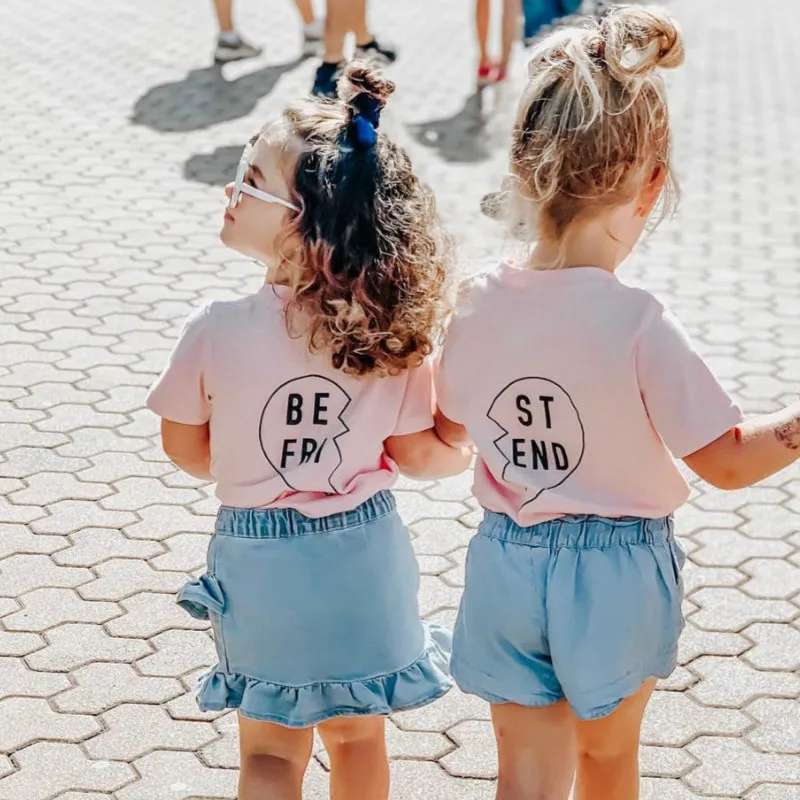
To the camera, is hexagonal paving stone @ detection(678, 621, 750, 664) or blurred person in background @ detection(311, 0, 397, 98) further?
blurred person in background @ detection(311, 0, 397, 98)

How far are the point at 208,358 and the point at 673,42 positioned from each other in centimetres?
86

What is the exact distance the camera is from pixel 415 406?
233cm

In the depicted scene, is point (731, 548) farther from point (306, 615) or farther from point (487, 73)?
point (487, 73)

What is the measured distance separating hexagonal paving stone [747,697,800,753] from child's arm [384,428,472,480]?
1.20 metres

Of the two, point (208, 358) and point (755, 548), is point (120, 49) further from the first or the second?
point (208, 358)

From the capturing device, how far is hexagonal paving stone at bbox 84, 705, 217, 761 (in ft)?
9.92

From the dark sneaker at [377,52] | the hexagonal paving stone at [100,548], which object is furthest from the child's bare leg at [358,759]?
the dark sneaker at [377,52]

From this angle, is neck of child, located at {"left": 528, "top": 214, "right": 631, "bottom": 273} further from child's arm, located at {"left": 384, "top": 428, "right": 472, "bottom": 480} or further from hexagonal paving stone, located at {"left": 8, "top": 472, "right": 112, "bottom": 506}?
hexagonal paving stone, located at {"left": 8, "top": 472, "right": 112, "bottom": 506}

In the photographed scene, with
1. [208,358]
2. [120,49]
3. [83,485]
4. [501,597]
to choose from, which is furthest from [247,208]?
[120,49]

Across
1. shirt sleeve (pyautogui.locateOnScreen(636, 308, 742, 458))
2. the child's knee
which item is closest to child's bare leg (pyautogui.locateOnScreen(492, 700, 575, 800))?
the child's knee

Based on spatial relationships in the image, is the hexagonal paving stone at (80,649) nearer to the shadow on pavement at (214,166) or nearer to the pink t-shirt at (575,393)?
the pink t-shirt at (575,393)

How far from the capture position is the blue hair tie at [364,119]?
219 centimetres

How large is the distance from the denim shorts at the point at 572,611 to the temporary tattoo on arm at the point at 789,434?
9.8 inches

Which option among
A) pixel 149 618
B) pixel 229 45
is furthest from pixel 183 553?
pixel 229 45
